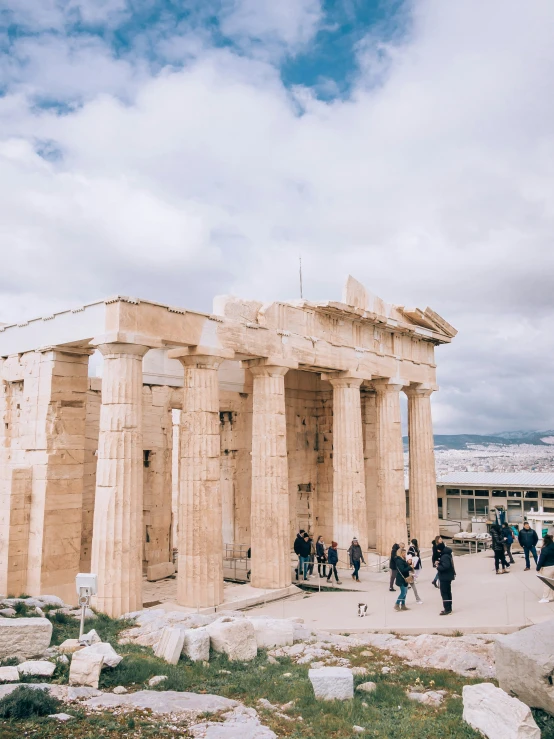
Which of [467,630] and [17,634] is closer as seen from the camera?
[17,634]

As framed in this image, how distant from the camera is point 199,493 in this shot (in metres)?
17.3

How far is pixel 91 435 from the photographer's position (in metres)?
21.4

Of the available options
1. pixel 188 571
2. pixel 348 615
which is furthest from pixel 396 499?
pixel 188 571

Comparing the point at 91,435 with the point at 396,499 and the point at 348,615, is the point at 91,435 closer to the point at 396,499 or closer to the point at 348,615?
the point at 348,615

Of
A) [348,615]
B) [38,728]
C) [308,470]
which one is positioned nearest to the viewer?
[38,728]

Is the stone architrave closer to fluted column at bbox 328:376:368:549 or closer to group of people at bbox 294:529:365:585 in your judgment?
group of people at bbox 294:529:365:585

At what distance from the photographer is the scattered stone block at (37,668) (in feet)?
29.7

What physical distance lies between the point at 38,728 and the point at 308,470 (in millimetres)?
21862

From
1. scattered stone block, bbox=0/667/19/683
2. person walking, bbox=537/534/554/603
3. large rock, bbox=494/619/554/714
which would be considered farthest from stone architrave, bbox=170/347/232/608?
large rock, bbox=494/619/554/714

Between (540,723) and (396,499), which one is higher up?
(396,499)

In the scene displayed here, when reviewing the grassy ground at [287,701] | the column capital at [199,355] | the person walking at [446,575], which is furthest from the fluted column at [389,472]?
the grassy ground at [287,701]

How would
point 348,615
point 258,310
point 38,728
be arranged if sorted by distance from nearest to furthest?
point 38,728 → point 348,615 → point 258,310

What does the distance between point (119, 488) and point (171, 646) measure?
5822 mm

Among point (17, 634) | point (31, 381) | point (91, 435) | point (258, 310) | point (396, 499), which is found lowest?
point (17, 634)
